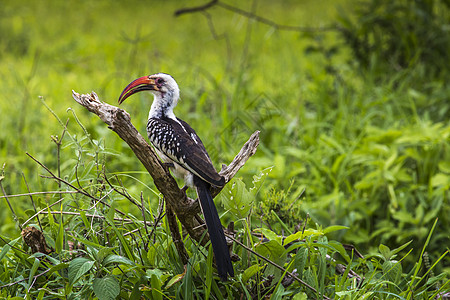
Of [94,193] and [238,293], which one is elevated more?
[94,193]

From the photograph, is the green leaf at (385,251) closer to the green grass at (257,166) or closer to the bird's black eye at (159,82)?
the green grass at (257,166)

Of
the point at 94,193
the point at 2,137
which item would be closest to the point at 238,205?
the point at 94,193

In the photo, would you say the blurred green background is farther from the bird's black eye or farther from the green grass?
the bird's black eye

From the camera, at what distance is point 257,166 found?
3701mm

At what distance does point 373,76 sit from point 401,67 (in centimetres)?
44

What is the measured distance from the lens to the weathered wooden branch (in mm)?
1913

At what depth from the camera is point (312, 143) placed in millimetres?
4316

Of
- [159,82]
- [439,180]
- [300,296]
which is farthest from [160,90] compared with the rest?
[439,180]

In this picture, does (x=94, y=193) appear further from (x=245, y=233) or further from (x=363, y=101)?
(x=363, y=101)

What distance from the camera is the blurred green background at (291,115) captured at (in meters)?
3.44

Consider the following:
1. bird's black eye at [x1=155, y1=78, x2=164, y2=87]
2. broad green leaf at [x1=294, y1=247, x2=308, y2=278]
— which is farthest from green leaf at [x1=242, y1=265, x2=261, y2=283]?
bird's black eye at [x1=155, y1=78, x2=164, y2=87]

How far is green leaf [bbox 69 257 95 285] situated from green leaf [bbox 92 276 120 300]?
0.28 ft

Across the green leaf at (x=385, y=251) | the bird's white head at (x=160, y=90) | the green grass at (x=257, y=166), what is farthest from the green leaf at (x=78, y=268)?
the green leaf at (x=385, y=251)

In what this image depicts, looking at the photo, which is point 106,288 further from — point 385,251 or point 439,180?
point 439,180
